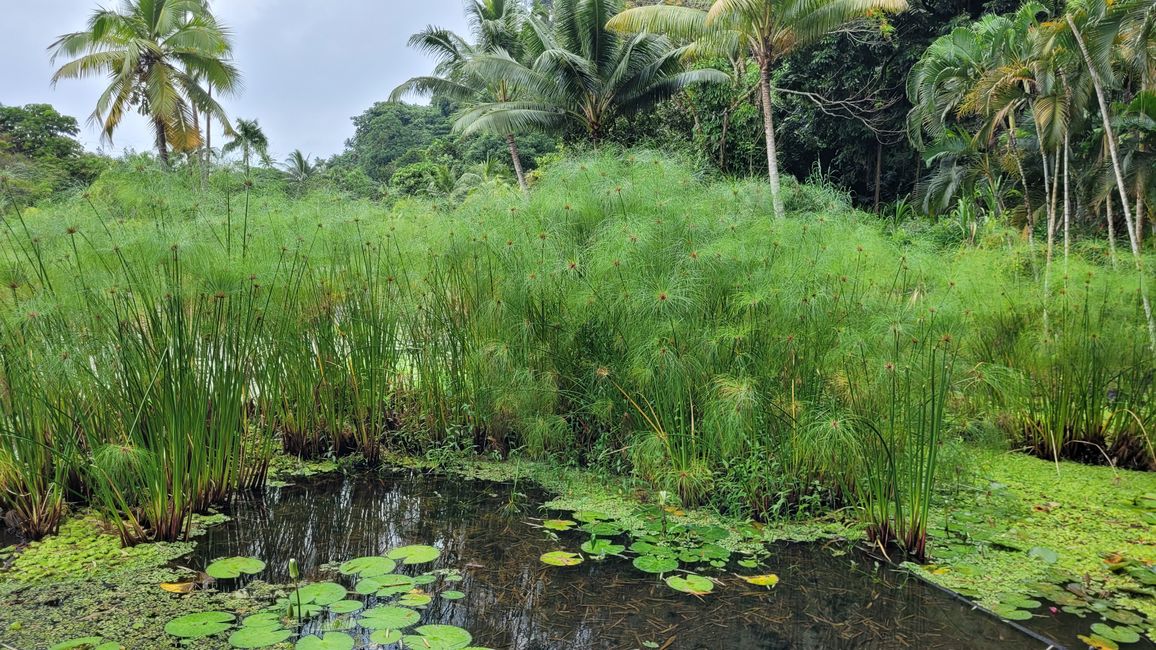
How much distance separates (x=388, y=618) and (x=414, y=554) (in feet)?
2.55

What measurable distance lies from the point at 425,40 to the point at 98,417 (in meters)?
16.7

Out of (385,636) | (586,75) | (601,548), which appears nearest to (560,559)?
(601,548)

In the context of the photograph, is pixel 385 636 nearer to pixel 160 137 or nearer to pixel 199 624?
pixel 199 624

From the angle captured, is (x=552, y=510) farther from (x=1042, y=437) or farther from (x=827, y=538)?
(x=1042, y=437)

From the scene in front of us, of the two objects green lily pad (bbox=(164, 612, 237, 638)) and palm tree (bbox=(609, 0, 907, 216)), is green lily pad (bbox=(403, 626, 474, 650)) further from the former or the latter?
palm tree (bbox=(609, 0, 907, 216))

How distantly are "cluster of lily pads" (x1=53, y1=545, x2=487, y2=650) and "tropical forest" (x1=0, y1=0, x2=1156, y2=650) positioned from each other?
20 millimetres

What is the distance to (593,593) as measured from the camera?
136 inches

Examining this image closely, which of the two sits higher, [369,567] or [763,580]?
[369,567]

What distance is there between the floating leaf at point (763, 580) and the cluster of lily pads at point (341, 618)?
1.39 meters

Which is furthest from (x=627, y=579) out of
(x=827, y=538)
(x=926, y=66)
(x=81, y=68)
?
(x=81, y=68)

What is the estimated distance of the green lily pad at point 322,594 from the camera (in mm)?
3217

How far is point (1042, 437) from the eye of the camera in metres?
5.34

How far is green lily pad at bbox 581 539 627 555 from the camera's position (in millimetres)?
3867

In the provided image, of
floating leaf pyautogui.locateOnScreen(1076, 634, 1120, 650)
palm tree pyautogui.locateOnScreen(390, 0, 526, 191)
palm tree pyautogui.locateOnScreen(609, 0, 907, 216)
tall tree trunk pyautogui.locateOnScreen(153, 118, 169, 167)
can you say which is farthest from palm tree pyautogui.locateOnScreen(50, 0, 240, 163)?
floating leaf pyautogui.locateOnScreen(1076, 634, 1120, 650)
